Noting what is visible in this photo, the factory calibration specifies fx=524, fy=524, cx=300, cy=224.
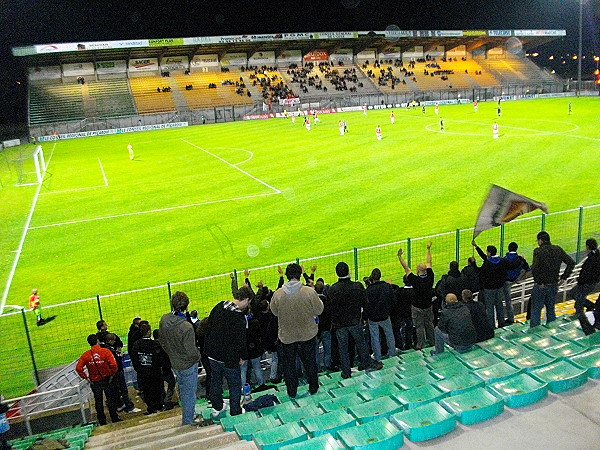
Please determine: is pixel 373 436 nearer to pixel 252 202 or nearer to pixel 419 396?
pixel 419 396

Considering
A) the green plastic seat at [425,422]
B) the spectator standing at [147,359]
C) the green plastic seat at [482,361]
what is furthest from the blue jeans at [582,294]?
the spectator standing at [147,359]

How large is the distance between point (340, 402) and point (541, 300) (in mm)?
5004

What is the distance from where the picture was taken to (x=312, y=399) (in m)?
7.29

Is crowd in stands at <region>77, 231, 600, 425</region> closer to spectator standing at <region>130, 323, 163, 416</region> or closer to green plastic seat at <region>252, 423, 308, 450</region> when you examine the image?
spectator standing at <region>130, 323, 163, 416</region>

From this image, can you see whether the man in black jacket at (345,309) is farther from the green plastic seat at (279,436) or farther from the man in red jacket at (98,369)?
the man in red jacket at (98,369)

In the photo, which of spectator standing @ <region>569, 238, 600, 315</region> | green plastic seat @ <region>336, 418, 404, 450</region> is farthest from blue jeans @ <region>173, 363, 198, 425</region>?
spectator standing @ <region>569, 238, 600, 315</region>

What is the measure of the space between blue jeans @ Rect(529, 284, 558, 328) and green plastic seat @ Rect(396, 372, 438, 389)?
3.44 meters

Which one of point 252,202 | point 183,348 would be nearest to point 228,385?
point 183,348

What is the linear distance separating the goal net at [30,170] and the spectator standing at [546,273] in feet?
104

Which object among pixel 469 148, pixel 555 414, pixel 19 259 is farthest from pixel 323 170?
pixel 555 414

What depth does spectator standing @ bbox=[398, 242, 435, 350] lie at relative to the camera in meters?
9.12

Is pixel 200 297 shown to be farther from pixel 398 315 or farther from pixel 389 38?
pixel 389 38

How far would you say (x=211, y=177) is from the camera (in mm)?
30141

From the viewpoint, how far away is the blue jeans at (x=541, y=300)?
31.3 ft
